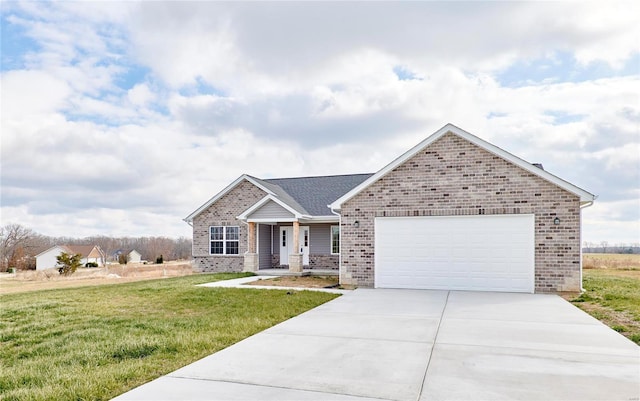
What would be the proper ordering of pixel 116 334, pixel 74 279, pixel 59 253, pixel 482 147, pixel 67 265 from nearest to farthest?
pixel 116 334 < pixel 482 147 < pixel 74 279 < pixel 67 265 < pixel 59 253

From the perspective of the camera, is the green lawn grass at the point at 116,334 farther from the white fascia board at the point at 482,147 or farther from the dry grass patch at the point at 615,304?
the dry grass patch at the point at 615,304

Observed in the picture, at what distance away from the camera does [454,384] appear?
4.64 meters

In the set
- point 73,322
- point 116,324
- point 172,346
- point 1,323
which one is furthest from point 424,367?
point 1,323

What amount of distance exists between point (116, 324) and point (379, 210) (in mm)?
8798

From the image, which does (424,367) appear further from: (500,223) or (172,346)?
(500,223)

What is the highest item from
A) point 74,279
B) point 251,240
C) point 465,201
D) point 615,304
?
point 465,201

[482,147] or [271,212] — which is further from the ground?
[482,147]

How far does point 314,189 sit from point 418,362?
1877 cm

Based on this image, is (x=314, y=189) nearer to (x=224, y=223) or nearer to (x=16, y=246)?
(x=224, y=223)

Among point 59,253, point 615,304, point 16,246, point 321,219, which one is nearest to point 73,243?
point 59,253

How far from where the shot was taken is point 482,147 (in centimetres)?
1320

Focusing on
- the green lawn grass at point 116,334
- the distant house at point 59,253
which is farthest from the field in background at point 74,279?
the distant house at point 59,253

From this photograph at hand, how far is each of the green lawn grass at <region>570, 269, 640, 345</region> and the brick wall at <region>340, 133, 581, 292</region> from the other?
0.99 metres

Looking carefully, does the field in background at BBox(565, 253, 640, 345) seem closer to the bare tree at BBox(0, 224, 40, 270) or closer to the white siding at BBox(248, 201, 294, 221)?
the white siding at BBox(248, 201, 294, 221)
